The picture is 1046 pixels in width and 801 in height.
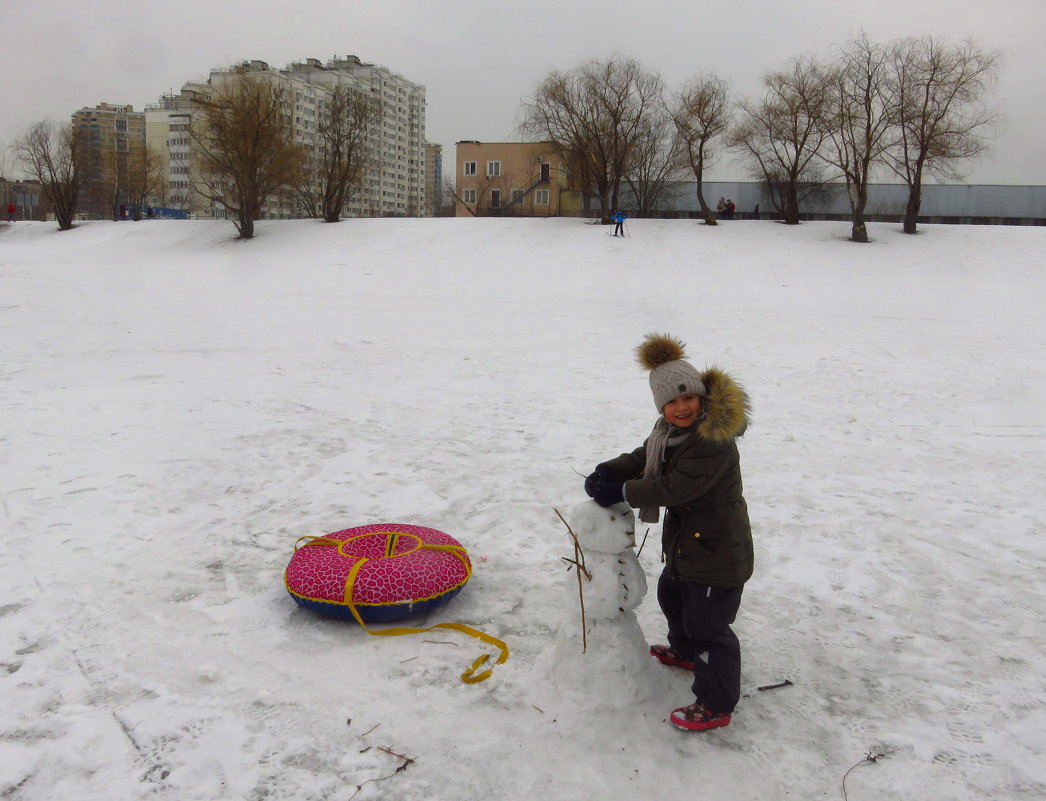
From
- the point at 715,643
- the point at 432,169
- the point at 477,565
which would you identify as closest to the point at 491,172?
the point at 477,565

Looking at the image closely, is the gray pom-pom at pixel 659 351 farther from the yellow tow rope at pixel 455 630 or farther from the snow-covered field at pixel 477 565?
the yellow tow rope at pixel 455 630

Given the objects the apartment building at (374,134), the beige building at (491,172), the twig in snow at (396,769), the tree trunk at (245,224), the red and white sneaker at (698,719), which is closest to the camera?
the twig in snow at (396,769)

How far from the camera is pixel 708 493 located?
286 centimetres

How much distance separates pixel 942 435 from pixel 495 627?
241 inches

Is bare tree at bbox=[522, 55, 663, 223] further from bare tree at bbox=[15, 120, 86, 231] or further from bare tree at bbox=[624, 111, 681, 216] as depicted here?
bare tree at bbox=[15, 120, 86, 231]

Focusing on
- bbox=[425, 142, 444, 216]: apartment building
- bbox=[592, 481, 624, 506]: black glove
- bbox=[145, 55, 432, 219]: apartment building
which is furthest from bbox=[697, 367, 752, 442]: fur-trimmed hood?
bbox=[425, 142, 444, 216]: apartment building

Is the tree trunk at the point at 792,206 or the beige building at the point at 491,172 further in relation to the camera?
the beige building at the point at 491,172

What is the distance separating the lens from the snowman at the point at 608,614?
295 centimetres

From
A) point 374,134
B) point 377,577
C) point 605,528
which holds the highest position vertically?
point 374,134

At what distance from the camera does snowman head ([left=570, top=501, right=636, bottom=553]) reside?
2.94 m

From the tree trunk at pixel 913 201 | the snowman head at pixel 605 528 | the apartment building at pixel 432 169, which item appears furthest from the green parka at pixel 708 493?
the apartment building at pixel 432 169

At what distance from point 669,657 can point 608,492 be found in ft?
3.23

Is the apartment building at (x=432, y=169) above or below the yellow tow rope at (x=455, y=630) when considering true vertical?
above

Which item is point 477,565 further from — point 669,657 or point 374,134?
point 374,134
